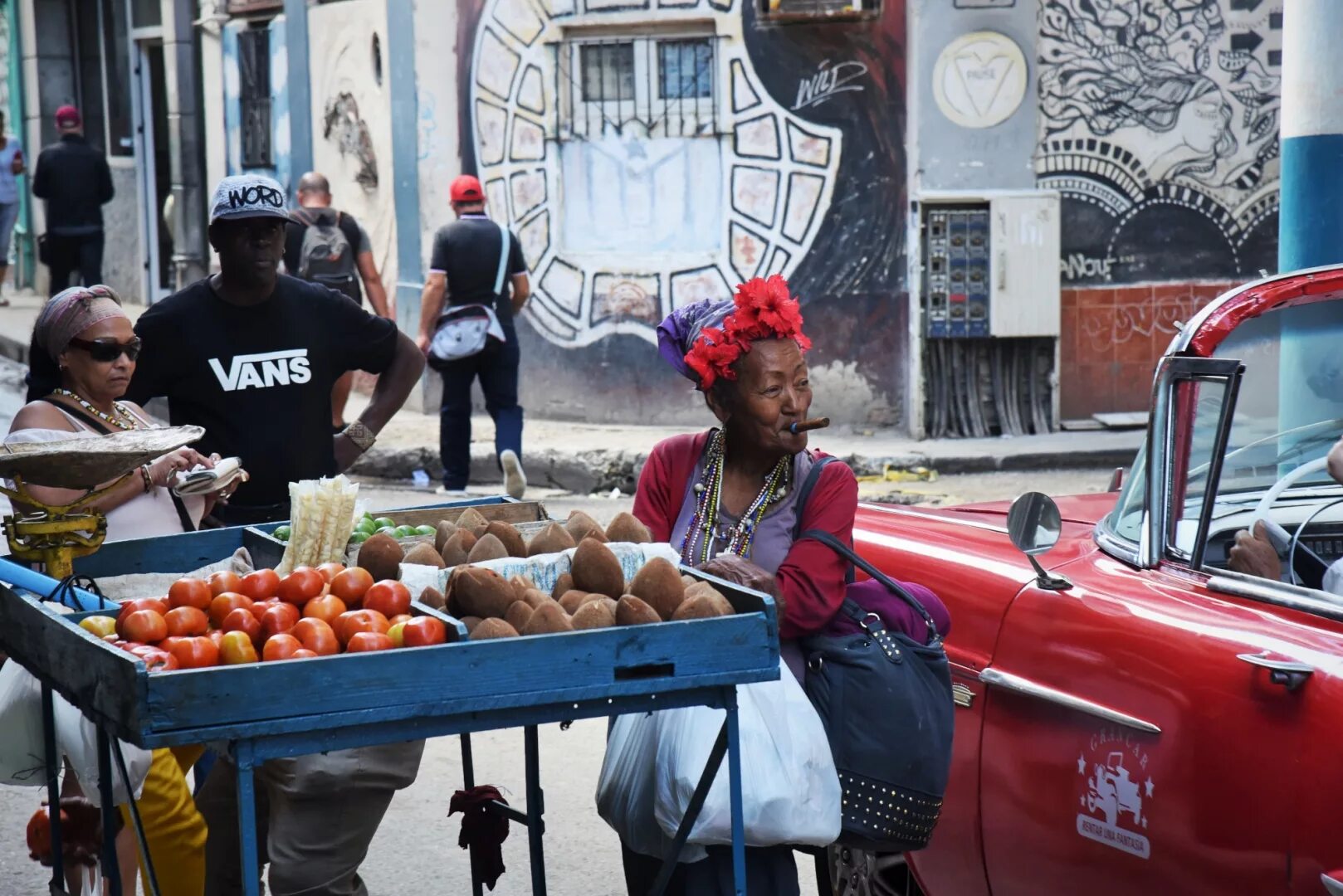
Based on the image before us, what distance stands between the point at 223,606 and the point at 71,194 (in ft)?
45.1

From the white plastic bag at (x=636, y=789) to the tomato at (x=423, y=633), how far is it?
56 cm

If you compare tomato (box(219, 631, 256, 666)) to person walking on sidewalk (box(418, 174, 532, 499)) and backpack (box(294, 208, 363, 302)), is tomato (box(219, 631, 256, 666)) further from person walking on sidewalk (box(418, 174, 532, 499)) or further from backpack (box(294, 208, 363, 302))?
backpack (box(294, 208, 363, 302))

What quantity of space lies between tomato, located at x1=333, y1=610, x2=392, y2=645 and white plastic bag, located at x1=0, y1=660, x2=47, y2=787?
1204 mm

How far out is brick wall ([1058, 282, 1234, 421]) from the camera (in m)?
→ 12.2

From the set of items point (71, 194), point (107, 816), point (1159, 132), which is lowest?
point (107, 816)

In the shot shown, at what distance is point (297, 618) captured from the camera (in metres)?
3.13

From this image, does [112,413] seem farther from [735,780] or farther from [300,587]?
[735,780]

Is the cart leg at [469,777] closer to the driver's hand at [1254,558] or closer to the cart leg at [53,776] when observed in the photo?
the cart leg at [53,776]

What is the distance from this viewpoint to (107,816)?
11.7 ft

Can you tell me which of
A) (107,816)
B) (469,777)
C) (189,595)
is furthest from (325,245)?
(189,595)

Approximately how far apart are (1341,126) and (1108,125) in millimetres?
5783

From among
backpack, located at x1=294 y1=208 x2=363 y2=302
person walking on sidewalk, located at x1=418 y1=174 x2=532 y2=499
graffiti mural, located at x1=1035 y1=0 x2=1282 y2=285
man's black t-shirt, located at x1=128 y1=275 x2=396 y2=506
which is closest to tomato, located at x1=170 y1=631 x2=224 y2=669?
man's black t-shirt, located at x1=128 y1=275 x2=396 y2=506

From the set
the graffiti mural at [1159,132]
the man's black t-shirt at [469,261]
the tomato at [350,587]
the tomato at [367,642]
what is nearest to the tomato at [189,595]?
the tomato at [350,587]

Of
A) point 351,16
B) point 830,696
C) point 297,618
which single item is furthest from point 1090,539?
point 351,16
